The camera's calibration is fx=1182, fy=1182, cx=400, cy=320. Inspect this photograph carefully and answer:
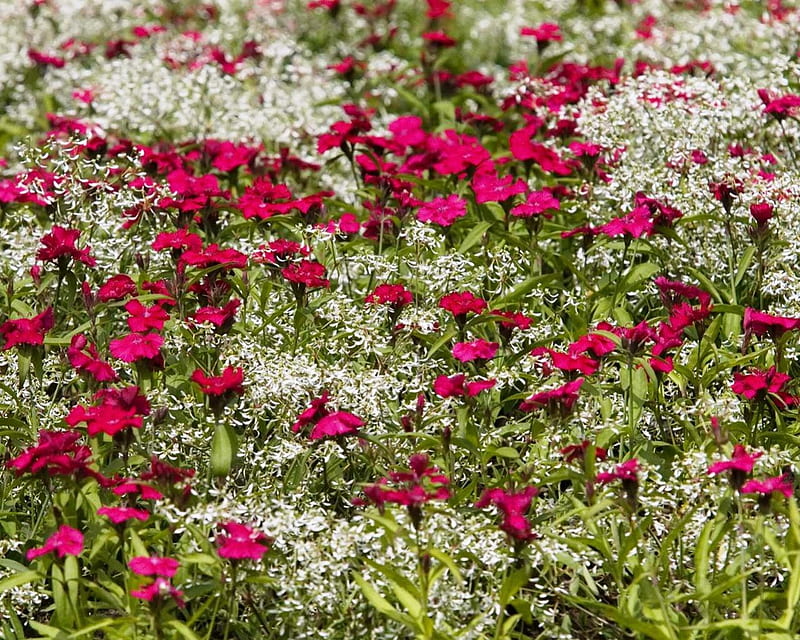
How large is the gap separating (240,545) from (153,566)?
0.79 feet

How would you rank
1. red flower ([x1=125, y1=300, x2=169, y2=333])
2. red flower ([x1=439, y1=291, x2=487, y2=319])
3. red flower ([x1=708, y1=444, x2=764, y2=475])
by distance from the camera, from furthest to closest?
red flower ([x1=439, y1=291, x2=487, y2=319]), red flower ([x1=125, y1=300, x2=169, y2=333]), red flower ([x1=708, y1=444, x2=764, y2=475])

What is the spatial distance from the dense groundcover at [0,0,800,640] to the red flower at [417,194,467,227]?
0.06ft

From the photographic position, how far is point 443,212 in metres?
4.94

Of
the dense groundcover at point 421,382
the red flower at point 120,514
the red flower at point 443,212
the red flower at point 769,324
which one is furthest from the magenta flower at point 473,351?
the red flower at point 120,514

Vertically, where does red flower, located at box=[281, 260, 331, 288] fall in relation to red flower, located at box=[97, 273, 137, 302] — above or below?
above

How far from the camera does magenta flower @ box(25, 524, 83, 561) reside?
3.31 meters

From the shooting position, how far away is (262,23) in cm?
897

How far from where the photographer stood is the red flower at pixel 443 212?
4902 mm

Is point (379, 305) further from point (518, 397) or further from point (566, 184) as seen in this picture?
point (566, 184)

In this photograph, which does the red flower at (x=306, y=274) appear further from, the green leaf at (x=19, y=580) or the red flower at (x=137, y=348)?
the green leaf at (x=19, y=580)

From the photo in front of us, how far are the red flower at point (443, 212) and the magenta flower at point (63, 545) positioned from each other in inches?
82.7

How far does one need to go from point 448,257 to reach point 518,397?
767mm

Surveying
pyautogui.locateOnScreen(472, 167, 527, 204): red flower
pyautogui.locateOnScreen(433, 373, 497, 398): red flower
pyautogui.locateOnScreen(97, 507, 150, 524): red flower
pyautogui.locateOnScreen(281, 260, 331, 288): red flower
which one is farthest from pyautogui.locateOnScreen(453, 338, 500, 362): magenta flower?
pyautogui.locateOnScreen(97, 507, 150, 524): red flower

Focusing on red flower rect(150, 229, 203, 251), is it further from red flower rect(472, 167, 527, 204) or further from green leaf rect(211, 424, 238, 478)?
red flower rect(472, 167, 527, 204)
